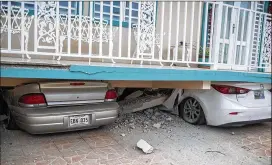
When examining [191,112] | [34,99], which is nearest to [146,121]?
[191,112]

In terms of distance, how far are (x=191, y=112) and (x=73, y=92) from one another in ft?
9.12

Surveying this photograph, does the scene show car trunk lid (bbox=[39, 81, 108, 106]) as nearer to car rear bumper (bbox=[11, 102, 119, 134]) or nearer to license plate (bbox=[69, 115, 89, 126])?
car rear bumper (bbox=[11, 102, 119, 134])

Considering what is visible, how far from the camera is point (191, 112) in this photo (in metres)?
5.55

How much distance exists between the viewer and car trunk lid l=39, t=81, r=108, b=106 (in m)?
3.83

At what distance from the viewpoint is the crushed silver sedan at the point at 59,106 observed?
12.3 feet

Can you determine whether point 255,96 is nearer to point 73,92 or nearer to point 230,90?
point 230,90

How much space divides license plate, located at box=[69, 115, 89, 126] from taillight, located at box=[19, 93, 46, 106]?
0.50 m

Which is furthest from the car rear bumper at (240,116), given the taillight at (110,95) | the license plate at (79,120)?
the license plate at (79,120)

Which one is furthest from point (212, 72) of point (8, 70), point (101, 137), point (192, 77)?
point (8, 70)

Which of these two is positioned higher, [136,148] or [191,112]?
[191,112]

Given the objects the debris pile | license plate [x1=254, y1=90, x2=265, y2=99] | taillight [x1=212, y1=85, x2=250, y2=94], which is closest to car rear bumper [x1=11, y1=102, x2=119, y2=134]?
the debris pile

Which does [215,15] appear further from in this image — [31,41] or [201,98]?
[31,41]

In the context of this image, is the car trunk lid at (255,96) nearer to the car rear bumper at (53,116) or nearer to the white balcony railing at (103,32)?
the white balcony railing at (103,32)

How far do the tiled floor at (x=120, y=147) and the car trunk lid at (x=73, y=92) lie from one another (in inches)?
29.3
